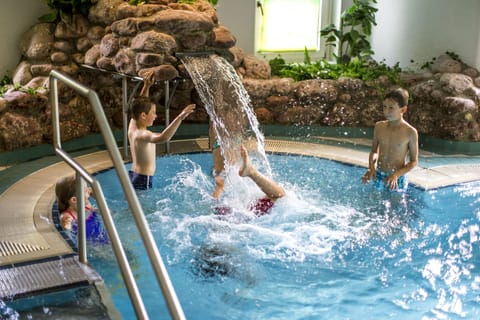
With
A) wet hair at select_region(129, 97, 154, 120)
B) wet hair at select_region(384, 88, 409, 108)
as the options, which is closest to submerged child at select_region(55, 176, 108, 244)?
wet hair at select_region(129, 97, 154, 120)

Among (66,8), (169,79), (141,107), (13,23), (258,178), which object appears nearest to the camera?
(258,178)

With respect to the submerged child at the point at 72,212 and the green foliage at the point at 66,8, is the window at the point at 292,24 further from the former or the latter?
the submerged child at the point at 72,212

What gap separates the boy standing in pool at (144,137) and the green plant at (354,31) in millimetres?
5702

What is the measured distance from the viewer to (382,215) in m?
5.78

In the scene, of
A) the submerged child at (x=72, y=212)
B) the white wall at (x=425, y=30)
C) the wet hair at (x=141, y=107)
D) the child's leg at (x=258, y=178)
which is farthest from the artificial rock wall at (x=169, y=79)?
the submerged child at (x=72, y=212)

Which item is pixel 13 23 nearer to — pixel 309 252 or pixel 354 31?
pixel 354 31

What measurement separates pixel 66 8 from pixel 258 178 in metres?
4.64

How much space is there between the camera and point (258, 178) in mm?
5453

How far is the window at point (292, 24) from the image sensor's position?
1070 cm

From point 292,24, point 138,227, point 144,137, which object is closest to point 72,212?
point 144,137

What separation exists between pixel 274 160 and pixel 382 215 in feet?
7.44

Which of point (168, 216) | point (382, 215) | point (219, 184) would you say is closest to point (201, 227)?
point (168, 216)

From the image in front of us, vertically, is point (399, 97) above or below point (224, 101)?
above

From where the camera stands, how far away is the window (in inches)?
421
